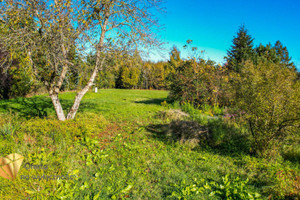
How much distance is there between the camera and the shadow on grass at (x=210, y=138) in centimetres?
405

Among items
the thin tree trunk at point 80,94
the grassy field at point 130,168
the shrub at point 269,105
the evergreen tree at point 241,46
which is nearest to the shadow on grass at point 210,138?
the grassy field at point 130,168

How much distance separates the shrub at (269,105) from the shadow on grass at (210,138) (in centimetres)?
54

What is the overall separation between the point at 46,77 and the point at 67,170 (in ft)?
11.2

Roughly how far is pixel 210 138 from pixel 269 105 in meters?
1.74

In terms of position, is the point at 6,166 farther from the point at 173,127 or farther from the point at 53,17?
the point at 173,127

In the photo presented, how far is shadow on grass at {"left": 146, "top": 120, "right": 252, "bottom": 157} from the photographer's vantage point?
405cm

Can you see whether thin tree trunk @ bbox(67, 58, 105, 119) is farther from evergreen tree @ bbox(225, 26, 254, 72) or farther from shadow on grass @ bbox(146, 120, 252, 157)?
evergreen tree @ bbox(225, 26, 254, 72)

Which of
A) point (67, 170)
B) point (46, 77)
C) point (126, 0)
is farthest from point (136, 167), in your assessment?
point (126, 0)

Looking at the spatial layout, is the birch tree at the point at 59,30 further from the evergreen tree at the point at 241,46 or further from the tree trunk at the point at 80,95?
the evergreen tree at the point at 241,46

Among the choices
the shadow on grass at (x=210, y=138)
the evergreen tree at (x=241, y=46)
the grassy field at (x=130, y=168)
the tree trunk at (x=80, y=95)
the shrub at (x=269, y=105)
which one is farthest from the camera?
the evergreen tree at (x=241, y=46)

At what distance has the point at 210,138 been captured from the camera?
14.8 feet

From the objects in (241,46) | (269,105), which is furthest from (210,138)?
(241,46)

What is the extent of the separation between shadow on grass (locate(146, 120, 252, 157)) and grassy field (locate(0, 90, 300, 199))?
85 millimetres

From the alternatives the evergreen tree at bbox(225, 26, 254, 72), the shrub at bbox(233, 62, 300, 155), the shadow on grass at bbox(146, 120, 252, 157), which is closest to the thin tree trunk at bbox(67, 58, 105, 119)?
the shadow on grass at bbox(146, 120, 252, 157)
